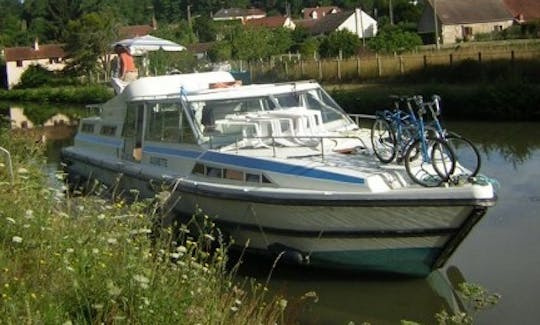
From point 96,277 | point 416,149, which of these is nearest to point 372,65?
point 416,149

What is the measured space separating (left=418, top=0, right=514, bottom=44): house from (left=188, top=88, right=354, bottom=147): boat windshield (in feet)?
187

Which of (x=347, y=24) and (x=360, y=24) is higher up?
(x=347, y=24)

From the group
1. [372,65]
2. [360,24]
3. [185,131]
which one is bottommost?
[185,131]

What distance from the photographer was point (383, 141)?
9.96 metres

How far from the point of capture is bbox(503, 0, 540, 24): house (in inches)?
2886

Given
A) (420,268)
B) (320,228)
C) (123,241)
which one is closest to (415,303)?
(420,268)

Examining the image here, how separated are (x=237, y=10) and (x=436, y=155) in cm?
13085

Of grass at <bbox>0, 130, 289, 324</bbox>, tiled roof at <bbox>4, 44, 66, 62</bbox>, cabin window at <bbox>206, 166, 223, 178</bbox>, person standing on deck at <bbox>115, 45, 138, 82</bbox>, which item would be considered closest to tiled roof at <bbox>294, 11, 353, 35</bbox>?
tiled roof at <bbox>4, 44, 66, 62</bbox>

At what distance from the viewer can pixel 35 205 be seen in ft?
20.3

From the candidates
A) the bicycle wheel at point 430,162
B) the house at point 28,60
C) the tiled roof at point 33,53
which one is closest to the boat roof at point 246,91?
the bicycle wheel at point 430,162

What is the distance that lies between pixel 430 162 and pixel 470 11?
66.0 m

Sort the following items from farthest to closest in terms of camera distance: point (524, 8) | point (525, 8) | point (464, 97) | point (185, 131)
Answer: point (525, 8) → point (524, 8) → point (464, 97) → point (185, 131)

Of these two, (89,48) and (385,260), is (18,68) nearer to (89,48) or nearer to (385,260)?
(89,48)

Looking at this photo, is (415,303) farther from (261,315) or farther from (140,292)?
(140,292)
